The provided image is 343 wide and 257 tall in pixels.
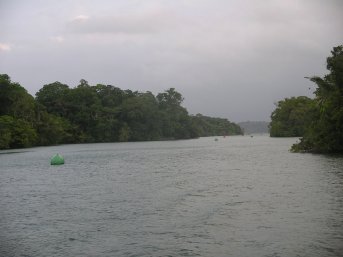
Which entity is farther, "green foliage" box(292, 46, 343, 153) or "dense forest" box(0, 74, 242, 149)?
"dense forest" box(0, 74, 242, 149)

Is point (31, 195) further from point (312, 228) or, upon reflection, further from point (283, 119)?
point (283, 119)

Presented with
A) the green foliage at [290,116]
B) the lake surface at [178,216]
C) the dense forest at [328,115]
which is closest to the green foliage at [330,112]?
the dense forest at [328,115]

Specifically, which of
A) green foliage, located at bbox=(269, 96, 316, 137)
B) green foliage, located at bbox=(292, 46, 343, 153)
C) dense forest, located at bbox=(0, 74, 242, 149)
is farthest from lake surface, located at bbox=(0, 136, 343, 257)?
green foliage, located at bbox=(269, 96, 316, 137)

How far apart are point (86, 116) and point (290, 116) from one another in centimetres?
6997

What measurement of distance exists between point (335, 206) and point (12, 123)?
89.9m

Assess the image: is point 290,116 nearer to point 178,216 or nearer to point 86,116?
point 86,116

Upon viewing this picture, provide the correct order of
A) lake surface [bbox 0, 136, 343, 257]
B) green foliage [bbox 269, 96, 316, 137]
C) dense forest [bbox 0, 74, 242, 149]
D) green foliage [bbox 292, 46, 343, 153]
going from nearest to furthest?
lake surface [bbox 0, 136, 343, 257] → green foliage [bbox 292, 46, 343, 153] → dense forest [bbox 0, 74, 242, 149] → green foliage [bbox 269, 96, 316, 137]

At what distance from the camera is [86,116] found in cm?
14138

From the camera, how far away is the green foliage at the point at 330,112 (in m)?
50.9

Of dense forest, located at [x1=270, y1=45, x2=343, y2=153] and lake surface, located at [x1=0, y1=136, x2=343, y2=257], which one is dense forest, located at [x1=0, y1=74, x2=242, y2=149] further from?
lake surface, located at [x1=0, y1=136, x2=343, y2=257]

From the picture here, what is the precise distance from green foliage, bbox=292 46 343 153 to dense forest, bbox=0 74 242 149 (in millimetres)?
67797

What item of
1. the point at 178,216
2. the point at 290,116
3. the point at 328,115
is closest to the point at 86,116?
the point at 290,116

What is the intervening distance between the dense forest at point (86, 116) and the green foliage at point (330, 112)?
222 feet

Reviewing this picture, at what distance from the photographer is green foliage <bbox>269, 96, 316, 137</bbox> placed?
140375 millimetres
